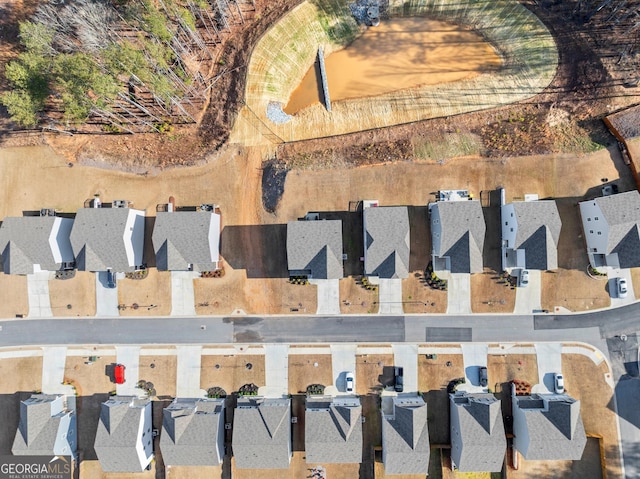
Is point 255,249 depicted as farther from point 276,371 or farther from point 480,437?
point 480,437

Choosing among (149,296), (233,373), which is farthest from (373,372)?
(149,296)

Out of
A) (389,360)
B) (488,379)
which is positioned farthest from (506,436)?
(389,360)

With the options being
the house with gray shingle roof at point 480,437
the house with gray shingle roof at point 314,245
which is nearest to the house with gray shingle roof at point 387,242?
the house with gray shingle roof at point 314,245

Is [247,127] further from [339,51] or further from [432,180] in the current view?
[432,180]

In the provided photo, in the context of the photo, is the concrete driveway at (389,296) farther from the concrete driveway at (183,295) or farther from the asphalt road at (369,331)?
the concrete driveway at (183,295)

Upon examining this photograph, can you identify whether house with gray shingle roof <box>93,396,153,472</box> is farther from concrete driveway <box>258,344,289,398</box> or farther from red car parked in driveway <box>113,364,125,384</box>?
concrete driveway <box>258,344,289,398</box>

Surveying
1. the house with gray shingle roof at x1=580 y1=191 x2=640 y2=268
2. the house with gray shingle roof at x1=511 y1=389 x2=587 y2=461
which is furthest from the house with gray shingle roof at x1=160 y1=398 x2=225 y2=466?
the house with gray shingle roof at x1=580 y1=191 x2=640 y2=268
